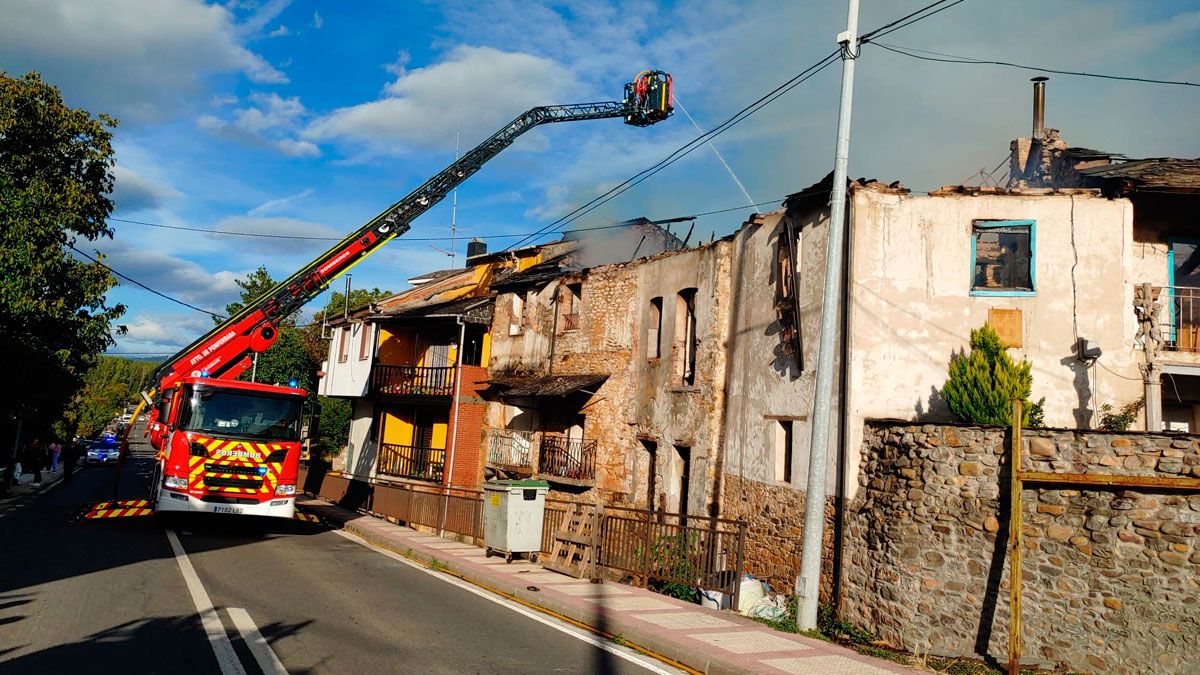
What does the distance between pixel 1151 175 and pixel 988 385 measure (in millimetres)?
5279

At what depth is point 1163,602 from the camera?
880cm

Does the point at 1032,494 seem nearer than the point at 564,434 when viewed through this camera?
Yes

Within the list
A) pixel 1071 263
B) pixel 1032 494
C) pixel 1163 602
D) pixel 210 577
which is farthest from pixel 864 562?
pixel 210 577

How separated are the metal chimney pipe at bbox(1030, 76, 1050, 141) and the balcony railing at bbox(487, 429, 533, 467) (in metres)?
16.5

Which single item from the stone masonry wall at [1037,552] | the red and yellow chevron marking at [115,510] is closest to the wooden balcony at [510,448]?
the red and yellow chevron marking at [115,510]

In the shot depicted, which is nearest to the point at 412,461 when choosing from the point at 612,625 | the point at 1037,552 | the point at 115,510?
the point at 115,510

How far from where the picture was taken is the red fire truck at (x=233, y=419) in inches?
633

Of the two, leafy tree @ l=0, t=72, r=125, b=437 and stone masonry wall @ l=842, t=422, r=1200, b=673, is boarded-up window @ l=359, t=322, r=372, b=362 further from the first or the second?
stone masonry wall @ l=842, t=422, r=1200, b=673

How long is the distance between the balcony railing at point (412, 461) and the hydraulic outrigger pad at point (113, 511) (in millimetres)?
11566

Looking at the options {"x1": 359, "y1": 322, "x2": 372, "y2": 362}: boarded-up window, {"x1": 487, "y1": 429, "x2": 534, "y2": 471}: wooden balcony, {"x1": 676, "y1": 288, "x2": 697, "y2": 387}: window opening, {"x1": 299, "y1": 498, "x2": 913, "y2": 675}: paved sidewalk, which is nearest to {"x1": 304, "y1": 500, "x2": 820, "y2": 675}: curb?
{"x1": 299, "y1": 498, "x2": 913, "y2": 675}: paved sidewalk

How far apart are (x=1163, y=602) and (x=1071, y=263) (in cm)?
572

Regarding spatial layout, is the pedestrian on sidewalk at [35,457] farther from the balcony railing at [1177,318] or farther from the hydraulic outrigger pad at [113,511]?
the balcony railing at [1177,318]

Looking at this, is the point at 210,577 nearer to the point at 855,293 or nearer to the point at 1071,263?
the point at 855,293

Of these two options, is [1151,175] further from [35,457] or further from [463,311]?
[35,457]
